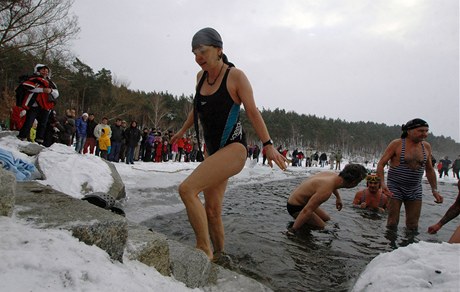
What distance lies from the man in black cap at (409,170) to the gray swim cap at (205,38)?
11.3ft

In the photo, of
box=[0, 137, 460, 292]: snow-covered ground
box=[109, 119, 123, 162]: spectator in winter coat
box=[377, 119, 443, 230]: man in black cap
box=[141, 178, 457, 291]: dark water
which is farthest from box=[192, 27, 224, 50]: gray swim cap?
box=[109, 119, 123, 162]: spectator in winter coat

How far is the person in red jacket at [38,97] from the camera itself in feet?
19.4

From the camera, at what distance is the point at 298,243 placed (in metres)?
3.57

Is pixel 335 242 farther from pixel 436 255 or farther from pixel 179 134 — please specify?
pixel 179 134

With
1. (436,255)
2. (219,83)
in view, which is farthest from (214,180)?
(436,255)

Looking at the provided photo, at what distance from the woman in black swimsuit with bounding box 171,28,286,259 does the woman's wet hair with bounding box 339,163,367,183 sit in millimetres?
2333

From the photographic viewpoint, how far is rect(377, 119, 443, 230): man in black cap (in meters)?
4.48

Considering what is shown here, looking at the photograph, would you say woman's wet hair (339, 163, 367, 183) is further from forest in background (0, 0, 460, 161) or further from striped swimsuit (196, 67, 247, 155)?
forest in background (0, 0, 460, 161)

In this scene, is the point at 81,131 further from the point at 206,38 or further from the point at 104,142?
the point at 206,38

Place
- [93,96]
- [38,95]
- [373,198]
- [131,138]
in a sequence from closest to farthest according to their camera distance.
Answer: [38,95] → [373,198] → [131,138] → [93,96]

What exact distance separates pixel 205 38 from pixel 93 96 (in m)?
39.8

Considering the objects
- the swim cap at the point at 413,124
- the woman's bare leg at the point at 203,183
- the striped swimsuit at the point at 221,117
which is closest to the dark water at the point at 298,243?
the woman's bare leg at the point at 203,183

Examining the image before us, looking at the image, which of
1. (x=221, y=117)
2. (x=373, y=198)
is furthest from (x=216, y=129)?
(x=373, y=198)

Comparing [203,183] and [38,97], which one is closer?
[203,183]
